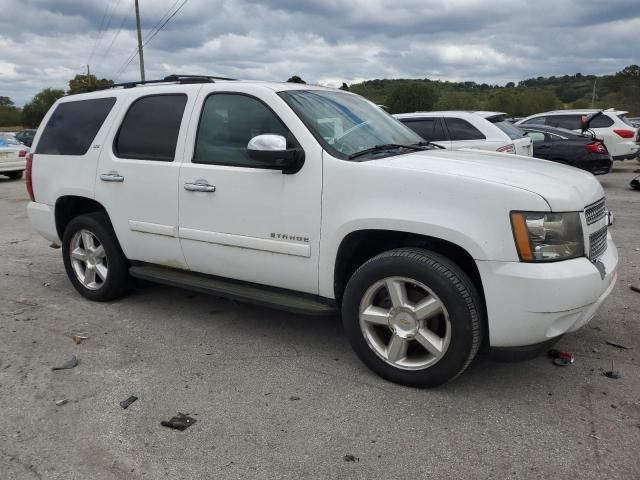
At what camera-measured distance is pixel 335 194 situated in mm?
3377

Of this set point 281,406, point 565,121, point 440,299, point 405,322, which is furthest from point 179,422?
point 565,121

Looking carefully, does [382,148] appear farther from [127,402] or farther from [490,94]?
[490,94]

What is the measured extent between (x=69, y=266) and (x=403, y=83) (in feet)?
143

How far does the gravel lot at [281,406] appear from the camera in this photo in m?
2.63

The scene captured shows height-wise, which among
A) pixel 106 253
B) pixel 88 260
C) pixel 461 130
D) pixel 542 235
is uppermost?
pixel 461 130

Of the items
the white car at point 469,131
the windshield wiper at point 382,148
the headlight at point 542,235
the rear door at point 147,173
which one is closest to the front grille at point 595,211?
the headlight at point 542,235

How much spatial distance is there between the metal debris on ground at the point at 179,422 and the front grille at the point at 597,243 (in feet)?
7.95

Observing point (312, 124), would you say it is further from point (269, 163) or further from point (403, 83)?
point (403, 83)

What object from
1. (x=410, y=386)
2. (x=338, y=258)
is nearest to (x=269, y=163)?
(x=338, y=258)

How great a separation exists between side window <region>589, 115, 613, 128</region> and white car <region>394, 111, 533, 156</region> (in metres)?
6.43

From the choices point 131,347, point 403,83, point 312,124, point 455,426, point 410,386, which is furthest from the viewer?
point 403,83

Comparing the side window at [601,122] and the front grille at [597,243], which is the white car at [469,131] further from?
the side window at [601,122]

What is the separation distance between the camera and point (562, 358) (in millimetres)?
3625

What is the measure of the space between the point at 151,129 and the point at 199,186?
0.83 m
